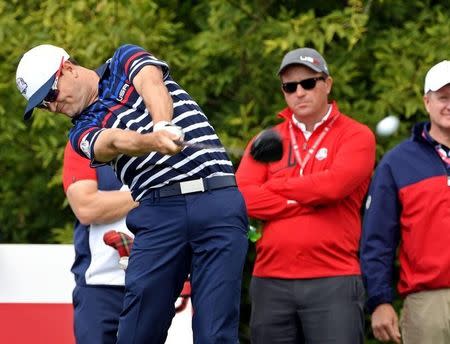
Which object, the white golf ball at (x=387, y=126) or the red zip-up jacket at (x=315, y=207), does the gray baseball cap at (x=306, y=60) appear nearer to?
the red zip-up jacket at (x=315, y=207)

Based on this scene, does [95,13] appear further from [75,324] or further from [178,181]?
[178,181]

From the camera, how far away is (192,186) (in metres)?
6.29

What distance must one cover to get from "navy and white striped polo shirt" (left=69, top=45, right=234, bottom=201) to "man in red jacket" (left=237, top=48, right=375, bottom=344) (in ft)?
4.06

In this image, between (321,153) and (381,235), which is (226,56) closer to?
(321,153)

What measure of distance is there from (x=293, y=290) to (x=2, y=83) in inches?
108

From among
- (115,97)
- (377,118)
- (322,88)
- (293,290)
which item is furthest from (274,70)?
(115,97)

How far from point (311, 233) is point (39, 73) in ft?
6.12

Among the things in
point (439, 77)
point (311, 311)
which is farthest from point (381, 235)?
point (439, 77)

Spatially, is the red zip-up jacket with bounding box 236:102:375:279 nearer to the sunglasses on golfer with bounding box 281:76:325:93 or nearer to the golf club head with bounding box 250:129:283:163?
the golf club head with bounding box 250:129:283:163

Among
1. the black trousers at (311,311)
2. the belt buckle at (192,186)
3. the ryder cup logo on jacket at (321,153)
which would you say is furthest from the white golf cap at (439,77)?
the belt buckle at (192,186)

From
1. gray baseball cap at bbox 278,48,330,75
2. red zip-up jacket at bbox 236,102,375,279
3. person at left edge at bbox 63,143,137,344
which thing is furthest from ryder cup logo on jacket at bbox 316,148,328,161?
person at left edge at bbox 63,143,137,344

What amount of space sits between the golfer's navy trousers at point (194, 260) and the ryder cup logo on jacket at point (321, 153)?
1416mm

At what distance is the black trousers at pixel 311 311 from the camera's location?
24.7 feet

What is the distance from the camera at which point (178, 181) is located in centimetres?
630
